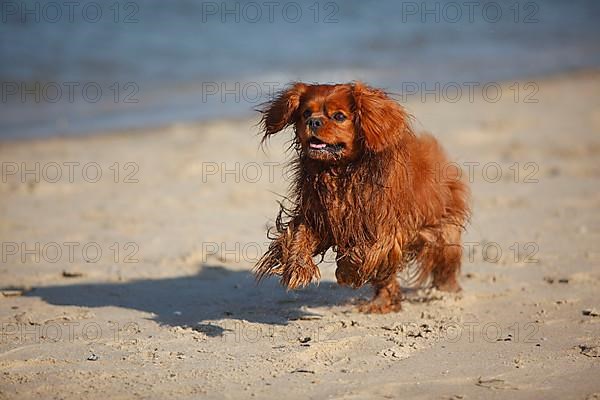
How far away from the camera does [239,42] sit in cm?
1791

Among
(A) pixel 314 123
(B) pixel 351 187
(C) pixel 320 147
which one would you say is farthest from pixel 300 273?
(A) pixel 314 123

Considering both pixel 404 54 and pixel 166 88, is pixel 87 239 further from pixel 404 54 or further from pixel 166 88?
pixel 404 54

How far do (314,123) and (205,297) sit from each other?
1934mm

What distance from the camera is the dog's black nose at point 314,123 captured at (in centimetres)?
507

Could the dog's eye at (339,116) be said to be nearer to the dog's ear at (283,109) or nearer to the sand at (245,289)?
the dog's ear at (283,109)

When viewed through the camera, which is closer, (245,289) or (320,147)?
(320,147)

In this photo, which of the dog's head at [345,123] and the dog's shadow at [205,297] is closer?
the dog's head at [345,123]

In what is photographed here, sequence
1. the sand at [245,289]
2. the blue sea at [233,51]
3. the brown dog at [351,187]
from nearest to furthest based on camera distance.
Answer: the sand at [245,289], the brown dog at [351,187], the blue sea at [233,51]

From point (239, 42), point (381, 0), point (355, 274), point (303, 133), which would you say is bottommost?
→ point (355, 274)

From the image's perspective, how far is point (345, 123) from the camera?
5.18m

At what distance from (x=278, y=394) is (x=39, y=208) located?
5.08m


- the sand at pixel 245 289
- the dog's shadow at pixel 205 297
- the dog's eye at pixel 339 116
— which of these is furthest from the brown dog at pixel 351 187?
the dog's shadow at pixel 205 297

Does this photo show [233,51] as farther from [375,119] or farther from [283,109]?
[375,119]

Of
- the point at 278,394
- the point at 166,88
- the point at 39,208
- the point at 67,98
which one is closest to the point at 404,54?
the point at 166,88
